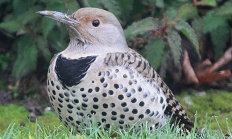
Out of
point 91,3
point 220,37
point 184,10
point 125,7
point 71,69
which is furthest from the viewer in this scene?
point 220,37

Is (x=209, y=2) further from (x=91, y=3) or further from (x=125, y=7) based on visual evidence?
(x=91, y=3)

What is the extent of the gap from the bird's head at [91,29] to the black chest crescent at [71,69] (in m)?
0.15

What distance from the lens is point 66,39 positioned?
6.45 metres

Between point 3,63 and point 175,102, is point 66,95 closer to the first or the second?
point 175,102

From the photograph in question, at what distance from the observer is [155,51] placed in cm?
586

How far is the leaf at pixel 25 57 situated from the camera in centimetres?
624

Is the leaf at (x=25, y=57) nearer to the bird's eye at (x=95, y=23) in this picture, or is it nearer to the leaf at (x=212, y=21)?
the bird's eye at (x=95, y=23)

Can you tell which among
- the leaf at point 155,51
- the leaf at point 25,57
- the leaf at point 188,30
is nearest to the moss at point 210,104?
the leaf at point 155,51

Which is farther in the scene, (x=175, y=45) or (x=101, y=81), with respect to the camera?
(x=175, y=45)

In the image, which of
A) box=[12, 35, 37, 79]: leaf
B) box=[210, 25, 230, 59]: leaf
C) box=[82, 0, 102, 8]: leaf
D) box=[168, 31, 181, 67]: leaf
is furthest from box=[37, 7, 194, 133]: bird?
box=[210, 25, 230, 59]: leaf

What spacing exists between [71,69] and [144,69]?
2.00ft

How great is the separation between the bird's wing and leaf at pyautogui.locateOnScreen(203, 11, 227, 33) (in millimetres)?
1333

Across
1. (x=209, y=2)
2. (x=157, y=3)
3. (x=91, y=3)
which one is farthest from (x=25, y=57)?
(x=209, y=2)

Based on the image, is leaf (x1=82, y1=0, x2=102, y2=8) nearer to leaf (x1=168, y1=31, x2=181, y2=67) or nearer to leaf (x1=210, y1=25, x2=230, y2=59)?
leaf (x1=168, y1=31, x2=181, y2=67)
